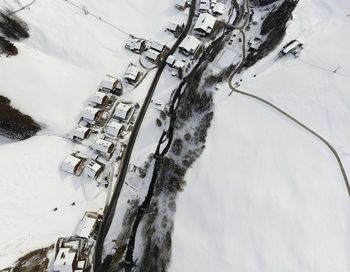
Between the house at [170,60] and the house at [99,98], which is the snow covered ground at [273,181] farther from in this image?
the house at [99,98]

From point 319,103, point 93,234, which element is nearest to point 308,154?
point 319,103

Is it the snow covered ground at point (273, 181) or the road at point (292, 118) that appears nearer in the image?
the snow covered ground at point (273, 181)

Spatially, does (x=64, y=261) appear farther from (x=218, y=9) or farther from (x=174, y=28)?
(x=218, y=9)

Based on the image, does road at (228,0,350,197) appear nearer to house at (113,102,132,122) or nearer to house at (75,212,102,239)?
house at (113,102,132,122)

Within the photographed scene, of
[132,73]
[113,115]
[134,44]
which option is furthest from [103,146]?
[134,44]

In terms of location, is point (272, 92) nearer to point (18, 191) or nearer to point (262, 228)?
point (262, 228)

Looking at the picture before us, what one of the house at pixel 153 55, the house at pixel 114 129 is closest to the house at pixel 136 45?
the house at pixel 153 55

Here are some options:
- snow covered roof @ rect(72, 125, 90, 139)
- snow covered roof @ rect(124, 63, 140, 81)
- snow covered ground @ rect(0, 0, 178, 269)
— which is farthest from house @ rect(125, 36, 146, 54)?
snow covered roof @ rect(72, 125, 90, 139)
